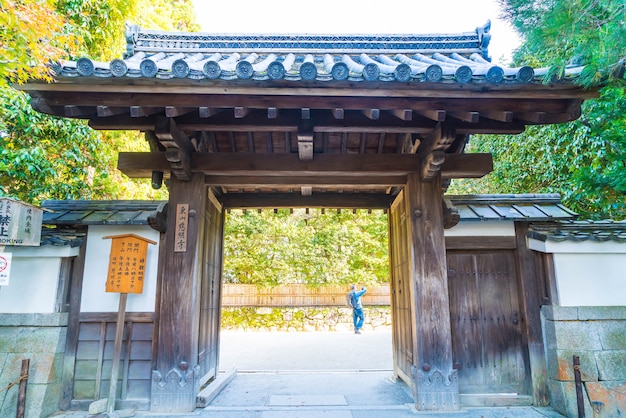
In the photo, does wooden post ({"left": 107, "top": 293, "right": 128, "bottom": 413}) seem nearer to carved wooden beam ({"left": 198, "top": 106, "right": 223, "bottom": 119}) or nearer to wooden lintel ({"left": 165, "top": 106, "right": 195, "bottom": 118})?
wooden lintel ({"left": 165, "top": 106, "right": 195, "bottom": 118})

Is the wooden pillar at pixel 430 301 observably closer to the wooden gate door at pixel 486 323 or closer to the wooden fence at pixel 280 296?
the wooden gate door at pixel 486 323

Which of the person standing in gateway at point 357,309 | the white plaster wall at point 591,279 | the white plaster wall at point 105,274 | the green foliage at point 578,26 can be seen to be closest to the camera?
the green foliage at point 578,26

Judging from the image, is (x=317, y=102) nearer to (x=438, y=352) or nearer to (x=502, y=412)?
(x=438, y=352)

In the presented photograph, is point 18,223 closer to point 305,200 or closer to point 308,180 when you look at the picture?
point 308,180

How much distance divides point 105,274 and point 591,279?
5406mm

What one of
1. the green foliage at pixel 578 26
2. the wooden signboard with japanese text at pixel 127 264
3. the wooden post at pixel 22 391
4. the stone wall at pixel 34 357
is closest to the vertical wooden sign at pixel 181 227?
the wooden signboard with japanese text at pixel 127 264

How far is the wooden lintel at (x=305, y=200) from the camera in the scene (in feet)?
19.0

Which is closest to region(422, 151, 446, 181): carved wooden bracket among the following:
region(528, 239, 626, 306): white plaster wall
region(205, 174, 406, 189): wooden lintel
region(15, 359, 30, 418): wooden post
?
region(205, 174, 406, 189): wooden lintel

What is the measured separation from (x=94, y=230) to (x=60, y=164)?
10.9 feet

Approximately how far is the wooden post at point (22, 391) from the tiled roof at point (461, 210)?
1.53 metres

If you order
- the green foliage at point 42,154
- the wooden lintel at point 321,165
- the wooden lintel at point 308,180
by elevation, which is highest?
the green foliage at point 42,154

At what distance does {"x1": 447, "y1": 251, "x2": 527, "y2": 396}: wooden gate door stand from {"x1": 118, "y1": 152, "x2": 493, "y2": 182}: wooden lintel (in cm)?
111

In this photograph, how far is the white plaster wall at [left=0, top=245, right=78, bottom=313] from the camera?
154 inches

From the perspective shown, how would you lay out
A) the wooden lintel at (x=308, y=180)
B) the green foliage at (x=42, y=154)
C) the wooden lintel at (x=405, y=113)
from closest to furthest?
the wooden lintel at (x=405, y=113), the wooden lintel at (x=308, y=180), the green foliage at (x=42, y=154)
